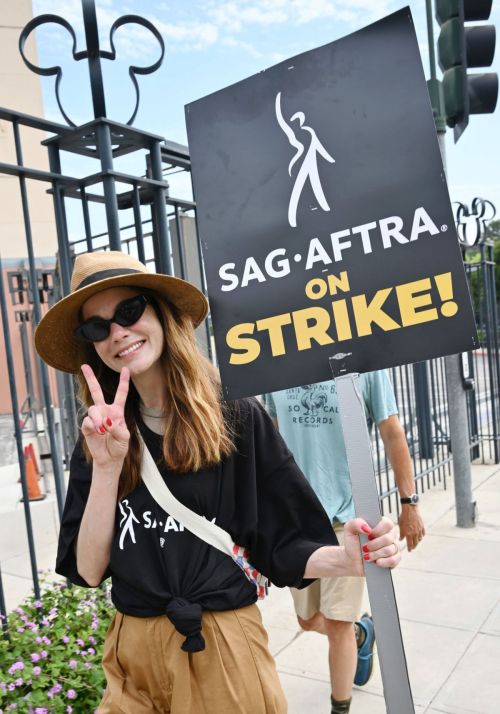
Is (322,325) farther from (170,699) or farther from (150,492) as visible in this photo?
(170,699)

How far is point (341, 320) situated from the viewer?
163 centimetres

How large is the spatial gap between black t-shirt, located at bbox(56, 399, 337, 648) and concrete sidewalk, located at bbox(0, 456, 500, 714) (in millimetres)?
1776

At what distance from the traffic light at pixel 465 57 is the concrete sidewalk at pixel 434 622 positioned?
328 centimetres

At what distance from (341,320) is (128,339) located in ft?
1.94

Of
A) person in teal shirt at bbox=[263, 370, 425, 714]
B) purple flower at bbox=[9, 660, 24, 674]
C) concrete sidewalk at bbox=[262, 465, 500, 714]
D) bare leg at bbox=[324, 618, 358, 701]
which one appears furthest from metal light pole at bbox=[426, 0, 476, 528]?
purple flower at bbox=[9, 660, 24, 674]

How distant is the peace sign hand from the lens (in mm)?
1698

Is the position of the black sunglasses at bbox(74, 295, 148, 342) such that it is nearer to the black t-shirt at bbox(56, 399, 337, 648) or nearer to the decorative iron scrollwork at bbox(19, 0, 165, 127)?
the black t-shirt at bbox(56, 399, 337, 648)

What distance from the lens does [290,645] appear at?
384 centimetres

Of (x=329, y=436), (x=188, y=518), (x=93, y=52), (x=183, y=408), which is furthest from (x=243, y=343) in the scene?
(x=93, y=52)

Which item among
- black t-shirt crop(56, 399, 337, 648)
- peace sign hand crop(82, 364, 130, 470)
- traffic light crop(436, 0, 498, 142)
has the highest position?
traffic light crop(436, 0, 498, 142)

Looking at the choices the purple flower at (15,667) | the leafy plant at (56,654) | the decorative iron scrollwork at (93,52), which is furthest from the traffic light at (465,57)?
the purple flower at (15,667)

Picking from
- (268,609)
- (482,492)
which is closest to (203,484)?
(268,609)

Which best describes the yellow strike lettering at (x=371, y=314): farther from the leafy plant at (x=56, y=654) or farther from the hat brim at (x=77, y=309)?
the leafy plant at (x=56, y=654)

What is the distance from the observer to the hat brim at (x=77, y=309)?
1.82 m
